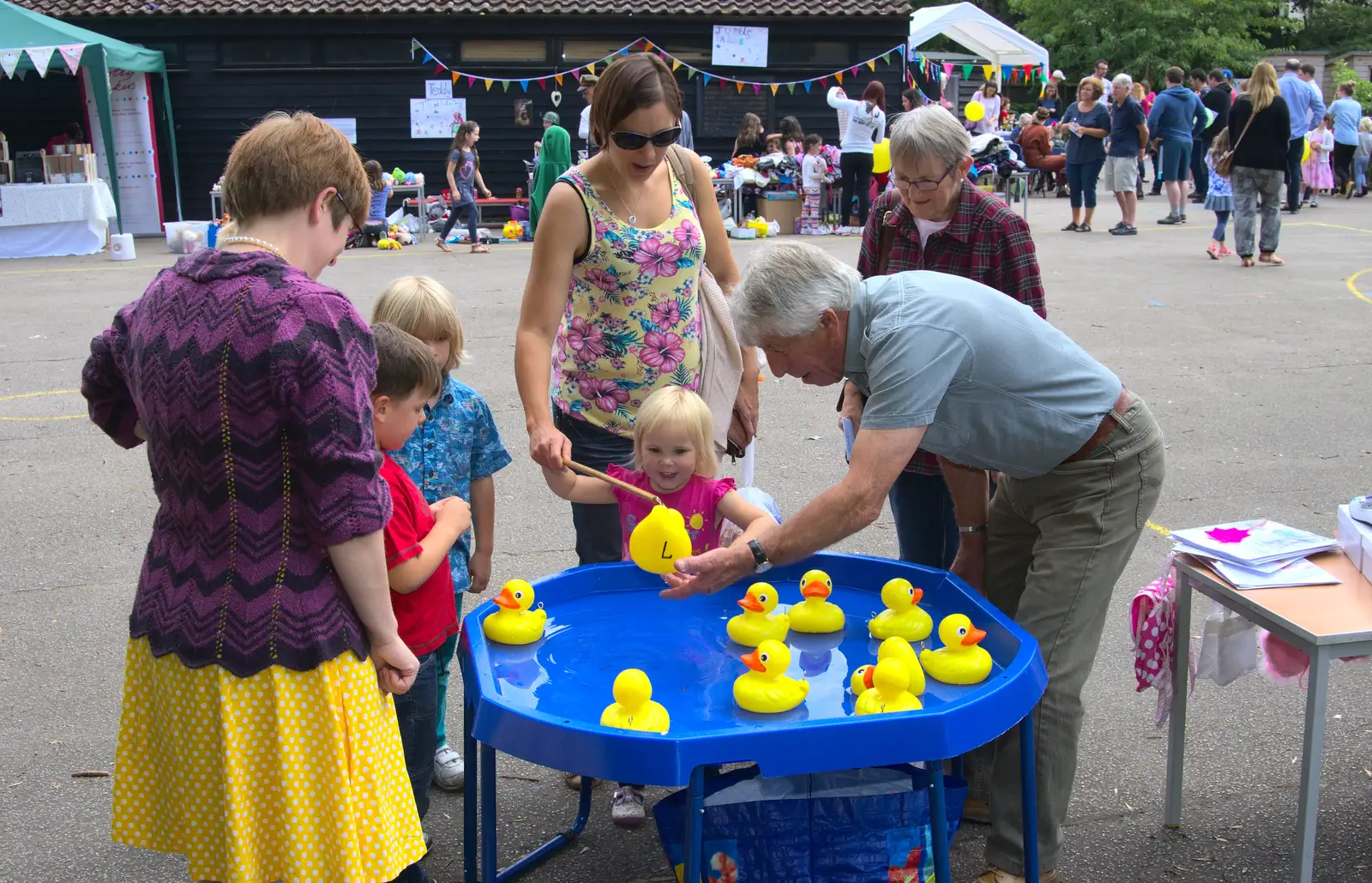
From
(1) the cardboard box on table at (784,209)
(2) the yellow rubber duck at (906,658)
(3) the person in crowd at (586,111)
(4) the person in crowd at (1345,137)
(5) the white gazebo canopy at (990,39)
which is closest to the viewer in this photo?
(2) the yellow rubber duck at (906,658)

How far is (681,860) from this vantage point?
2.47m

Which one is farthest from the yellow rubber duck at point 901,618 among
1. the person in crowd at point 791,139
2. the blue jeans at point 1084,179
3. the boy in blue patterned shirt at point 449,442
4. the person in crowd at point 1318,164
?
the person in crowd at point 1318,164

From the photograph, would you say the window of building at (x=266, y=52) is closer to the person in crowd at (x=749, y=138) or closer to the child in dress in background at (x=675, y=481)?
the person in crowd at (x=749, y=138)

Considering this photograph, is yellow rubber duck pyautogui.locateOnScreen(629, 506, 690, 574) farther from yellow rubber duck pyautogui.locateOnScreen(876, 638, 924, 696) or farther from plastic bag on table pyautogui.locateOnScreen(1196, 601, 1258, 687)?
plastic bag on table pyautogui.locateOnScreen(1196, 601, 1258, 687)

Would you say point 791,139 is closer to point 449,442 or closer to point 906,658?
point 449,442

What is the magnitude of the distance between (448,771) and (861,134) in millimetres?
12491

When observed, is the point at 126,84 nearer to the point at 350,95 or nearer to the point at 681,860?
the point at 350,95

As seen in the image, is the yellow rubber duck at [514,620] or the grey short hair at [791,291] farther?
the yellow rubber duck at [514,620]

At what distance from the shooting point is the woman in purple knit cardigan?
1.80 meters

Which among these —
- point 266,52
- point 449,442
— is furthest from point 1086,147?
point 449,442

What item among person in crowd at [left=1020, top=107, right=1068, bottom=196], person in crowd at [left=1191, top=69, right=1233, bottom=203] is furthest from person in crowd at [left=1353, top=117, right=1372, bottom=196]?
person in crowd at [left=1020, top=107, right=1068, bottom=196]

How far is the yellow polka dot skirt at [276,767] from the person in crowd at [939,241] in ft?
5.48

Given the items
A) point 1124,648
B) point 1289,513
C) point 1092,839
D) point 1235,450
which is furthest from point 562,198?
point 1235,450

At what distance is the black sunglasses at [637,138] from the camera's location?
289cm
